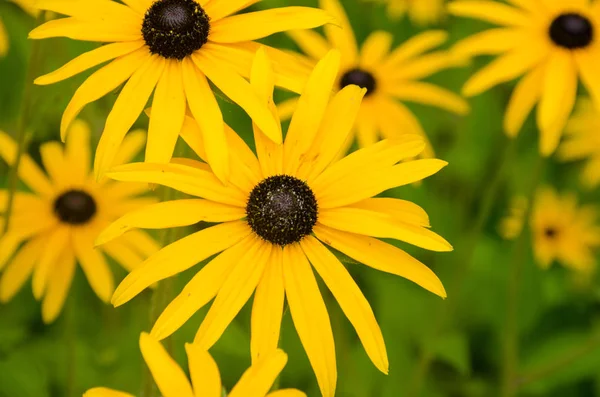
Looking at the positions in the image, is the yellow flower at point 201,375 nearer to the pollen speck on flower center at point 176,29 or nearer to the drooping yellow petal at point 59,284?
the pollen speck on flower center at point 176,29

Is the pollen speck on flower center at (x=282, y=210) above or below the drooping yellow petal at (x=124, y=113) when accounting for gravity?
below

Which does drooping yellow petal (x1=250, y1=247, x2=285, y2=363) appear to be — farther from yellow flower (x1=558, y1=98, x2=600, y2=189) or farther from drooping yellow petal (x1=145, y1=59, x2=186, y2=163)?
yellow flower (x1=558, y1=98, x2=600, y2=189)

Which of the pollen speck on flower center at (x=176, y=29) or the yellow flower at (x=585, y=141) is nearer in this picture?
the pollen speck on flower center at (x=176, y=29)

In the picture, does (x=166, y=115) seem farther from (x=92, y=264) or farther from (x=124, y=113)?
(x=92, y=264)

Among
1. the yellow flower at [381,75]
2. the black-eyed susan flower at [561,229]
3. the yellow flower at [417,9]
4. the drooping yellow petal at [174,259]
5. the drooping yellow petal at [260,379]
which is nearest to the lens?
the drooping yellow petal at [260,379]

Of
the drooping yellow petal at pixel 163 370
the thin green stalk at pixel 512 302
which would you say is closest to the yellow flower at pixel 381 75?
the thin green stalk at pixel 512 302

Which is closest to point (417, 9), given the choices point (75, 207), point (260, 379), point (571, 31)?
point (571, 31)
